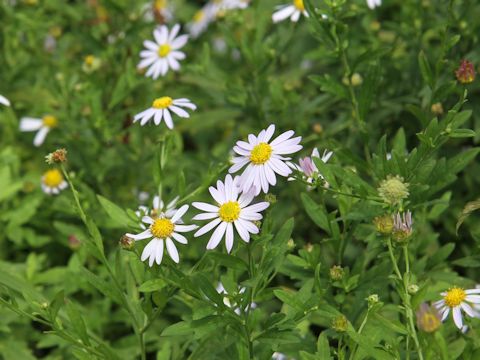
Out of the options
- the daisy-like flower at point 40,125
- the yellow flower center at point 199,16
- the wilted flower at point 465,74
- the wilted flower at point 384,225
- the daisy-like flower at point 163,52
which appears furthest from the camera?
the yellow flower center at point 199,16

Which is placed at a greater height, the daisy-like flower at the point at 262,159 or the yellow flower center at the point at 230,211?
the daisy-like flower at the point at 262,159

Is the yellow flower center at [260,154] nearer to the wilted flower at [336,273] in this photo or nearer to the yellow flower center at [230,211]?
the yellow flower center at [230,211]

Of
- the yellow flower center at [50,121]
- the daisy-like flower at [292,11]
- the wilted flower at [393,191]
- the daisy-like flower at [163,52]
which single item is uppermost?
the daisy-like flower at [292,11]

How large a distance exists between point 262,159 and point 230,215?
14cm

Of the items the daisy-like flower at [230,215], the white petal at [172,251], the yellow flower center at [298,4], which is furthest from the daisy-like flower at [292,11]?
the white petal at [172,251]

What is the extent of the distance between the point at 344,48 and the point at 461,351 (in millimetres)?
888

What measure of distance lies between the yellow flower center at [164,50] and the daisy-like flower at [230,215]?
1081mm

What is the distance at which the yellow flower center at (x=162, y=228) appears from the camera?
65.2 inches

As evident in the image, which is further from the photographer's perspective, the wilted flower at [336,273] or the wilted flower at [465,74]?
the wilted flower at [465,74]

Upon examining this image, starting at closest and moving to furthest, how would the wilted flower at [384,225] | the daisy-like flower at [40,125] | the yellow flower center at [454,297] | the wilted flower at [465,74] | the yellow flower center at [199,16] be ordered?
1. the wilted flower at [384,225]
2. the yellow flower center at [454,297]
3. the wilted flower at [465,74]
4. the daisy-like flower at [40,125]
5. the yellow flower center at [199,16]

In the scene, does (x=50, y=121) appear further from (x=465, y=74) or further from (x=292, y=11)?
(x=465, y=74)

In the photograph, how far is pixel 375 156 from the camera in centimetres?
176

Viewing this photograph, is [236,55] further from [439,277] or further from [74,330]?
[74,330]

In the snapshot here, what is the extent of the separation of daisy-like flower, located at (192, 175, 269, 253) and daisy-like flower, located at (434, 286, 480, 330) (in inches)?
18.3
